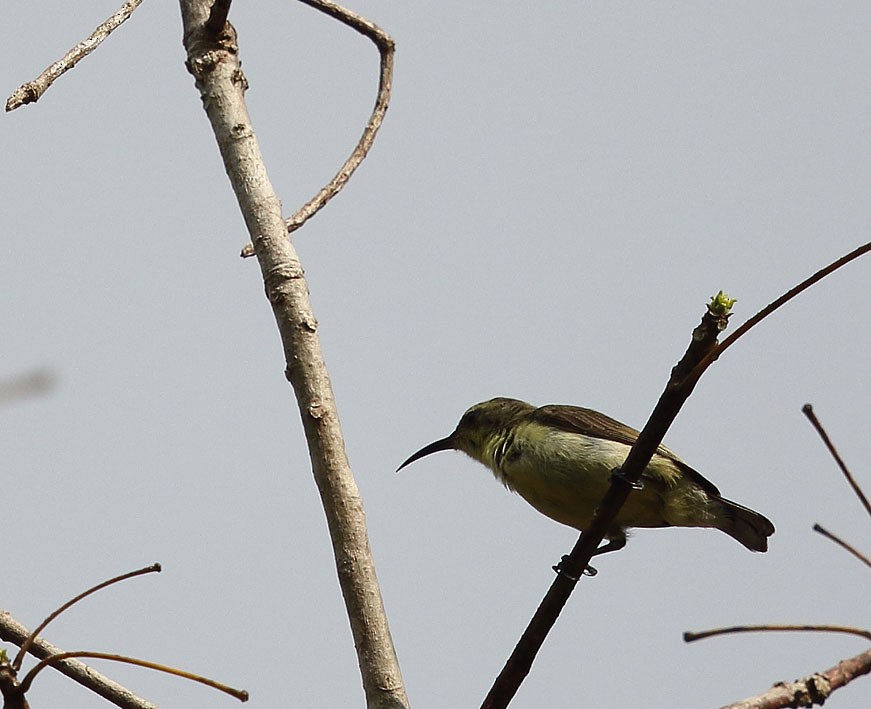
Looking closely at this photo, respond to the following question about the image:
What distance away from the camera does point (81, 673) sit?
9.41 feet

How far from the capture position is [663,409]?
9.01 ft

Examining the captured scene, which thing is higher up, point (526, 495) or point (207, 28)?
point (207, 28)

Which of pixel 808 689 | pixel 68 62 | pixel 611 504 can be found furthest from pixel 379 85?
pixel 808 689

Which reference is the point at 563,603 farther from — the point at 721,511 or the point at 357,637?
the point at 721,511

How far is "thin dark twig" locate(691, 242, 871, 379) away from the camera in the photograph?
6.93 feet

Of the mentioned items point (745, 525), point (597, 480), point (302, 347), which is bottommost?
point (302, 347)

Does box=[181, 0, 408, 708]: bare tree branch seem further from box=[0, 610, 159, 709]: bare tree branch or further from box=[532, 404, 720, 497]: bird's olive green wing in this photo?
box=[532, 404, 720, 497]: bird's olive green wing

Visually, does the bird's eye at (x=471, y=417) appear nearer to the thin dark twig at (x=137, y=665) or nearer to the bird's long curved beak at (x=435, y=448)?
the bird's long curved beak at (x=435, y=448)

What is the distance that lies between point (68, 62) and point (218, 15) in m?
0.72

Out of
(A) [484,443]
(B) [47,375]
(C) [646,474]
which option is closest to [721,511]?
(C) [646,474]

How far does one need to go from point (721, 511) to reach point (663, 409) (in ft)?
9.44

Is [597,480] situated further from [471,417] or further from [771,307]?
[771,307]

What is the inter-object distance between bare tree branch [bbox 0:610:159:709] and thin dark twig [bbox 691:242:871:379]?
152 centimetres

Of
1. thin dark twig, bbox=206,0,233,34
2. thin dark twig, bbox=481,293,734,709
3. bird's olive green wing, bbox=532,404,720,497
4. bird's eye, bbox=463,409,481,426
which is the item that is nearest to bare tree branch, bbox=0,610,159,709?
thin dark twig, bbox=481,293,734,709
